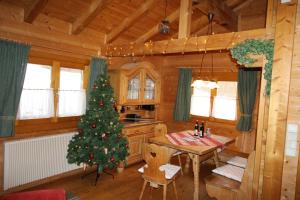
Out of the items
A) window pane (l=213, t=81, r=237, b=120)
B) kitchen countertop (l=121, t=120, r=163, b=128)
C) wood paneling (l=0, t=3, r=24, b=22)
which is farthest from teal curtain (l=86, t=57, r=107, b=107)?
window pane (l=213, t=81, r=237, b=120)

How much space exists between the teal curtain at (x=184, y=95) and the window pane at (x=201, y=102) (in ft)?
0.63

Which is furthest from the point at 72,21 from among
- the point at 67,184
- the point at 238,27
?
the point at 238,27

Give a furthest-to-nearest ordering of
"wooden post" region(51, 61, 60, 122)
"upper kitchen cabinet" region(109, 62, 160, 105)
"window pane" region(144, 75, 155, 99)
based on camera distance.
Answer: "window pane" region(144, 75, 155, 99) < "upper kitchen cabinet" region(109, 62, 160, 105) < "wooden post" region(51, 61, 60, 122)

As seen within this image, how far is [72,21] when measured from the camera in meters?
4.05

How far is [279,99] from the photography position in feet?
8.02

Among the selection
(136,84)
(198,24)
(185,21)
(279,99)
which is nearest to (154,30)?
(198,24)

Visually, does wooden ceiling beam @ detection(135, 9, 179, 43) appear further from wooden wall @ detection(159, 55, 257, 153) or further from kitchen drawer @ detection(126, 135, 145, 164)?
kitchen drawer @ detection(126, 135, 145, 164)

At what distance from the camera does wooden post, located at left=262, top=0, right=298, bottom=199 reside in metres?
2.38

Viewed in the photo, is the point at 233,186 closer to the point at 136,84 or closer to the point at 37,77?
the point at 136,84

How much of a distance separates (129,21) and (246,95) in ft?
9.17

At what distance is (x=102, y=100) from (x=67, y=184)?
1.49 metres

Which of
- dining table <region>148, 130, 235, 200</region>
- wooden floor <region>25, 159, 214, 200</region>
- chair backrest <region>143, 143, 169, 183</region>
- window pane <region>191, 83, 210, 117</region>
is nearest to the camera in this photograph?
chair backrest <region>143, 143, 169, 183</region>

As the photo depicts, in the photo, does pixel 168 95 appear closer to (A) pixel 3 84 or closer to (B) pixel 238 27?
(B) pixel 238 27

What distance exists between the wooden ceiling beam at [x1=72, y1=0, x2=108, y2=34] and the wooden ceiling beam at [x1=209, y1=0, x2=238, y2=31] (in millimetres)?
1956
